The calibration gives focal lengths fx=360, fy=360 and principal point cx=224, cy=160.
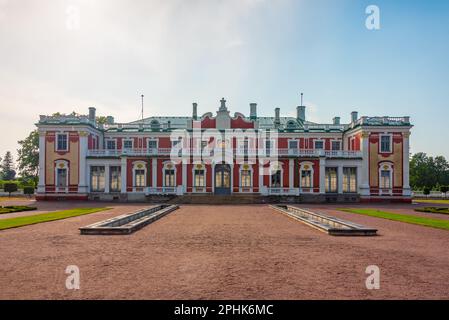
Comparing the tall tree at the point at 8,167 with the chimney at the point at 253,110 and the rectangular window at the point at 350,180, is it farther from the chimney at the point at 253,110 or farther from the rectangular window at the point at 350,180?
the rectangular window at the point at 350,180

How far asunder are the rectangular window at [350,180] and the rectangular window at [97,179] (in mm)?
27833

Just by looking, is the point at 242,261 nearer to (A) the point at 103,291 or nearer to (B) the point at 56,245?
(A) the point at 103,291

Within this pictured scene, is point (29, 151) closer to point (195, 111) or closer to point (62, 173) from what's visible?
point (62, 173)

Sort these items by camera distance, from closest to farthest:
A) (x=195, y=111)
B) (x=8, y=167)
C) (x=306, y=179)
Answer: (x=306, y=179)
(x=195, y=111)
(x=8, y=167)

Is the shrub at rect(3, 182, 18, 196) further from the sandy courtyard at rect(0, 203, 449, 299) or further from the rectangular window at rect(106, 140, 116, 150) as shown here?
the sandy courtyard at rect(0, 203, 449, 299)

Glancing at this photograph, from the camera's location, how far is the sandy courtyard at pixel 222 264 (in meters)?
7.11

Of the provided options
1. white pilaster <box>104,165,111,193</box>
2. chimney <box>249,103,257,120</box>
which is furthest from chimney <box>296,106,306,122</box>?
white pilaster <box>104,165,111,193</box>

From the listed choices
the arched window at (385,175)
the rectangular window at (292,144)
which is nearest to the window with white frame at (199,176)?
the rectangular window at (292,144)

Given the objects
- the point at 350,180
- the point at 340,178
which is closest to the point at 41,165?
the point at 340,178

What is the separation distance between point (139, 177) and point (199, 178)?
22.7 feet

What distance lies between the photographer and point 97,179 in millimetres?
41656
